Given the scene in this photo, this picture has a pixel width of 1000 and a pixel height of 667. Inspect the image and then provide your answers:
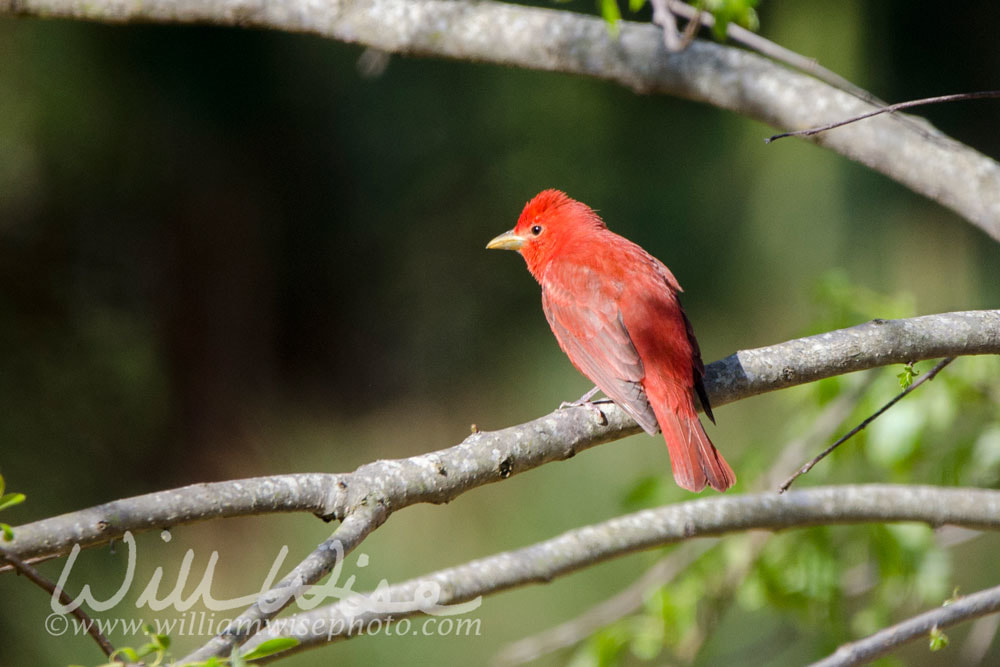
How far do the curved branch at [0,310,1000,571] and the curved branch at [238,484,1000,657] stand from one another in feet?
0.74

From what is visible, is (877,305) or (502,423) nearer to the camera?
(877,305)

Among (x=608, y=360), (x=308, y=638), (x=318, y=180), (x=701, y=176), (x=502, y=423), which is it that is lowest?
(x=308, y=638)

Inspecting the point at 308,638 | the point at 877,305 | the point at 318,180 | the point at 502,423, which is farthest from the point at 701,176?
the point at 308,638

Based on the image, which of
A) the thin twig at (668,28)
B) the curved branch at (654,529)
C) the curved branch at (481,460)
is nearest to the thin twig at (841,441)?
the curved branch at (481,460)

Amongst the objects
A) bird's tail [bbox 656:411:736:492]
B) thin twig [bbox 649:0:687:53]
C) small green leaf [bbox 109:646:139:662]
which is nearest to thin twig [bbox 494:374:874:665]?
bird's tail [bbox 656:411:736:492]

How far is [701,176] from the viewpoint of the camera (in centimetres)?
695

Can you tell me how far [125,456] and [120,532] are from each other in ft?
16.1

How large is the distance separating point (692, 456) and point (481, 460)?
976 mm

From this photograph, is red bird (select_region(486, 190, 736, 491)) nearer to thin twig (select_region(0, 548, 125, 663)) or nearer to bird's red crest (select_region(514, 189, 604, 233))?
bird's red crest (select_region(514, 189, 604, 233))

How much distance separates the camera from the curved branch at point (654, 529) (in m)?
1.98

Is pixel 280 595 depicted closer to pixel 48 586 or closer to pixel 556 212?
pixel 48 586

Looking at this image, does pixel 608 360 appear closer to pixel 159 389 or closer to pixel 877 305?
pixel 877 305

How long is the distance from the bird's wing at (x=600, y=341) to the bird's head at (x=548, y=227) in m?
0.33

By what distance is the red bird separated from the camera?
110 inches
